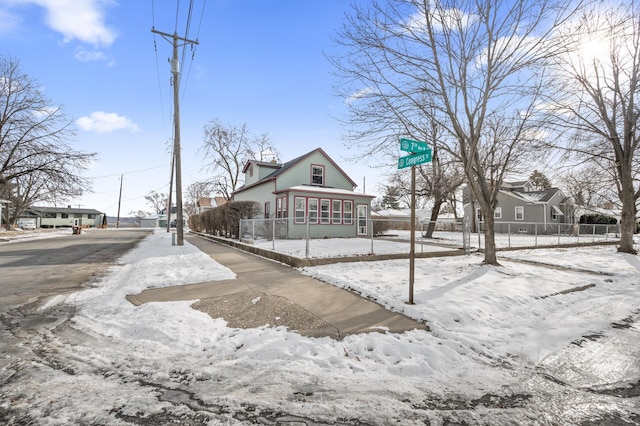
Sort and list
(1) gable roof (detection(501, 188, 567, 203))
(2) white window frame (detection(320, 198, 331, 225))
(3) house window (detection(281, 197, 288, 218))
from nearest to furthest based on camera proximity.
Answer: (3) house window (detection(281, 197, 288, 218)) < (2) white window frame (detection(320, 198, 331, 225)) < (1) gable roof (detection(501, 188, 567, 203))

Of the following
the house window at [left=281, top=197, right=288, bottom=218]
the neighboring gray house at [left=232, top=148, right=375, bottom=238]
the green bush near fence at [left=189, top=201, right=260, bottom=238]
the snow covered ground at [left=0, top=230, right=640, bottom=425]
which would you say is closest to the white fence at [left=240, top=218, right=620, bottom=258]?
the neighboring gray house at [left=232, top=148, right=375, bottom=238]

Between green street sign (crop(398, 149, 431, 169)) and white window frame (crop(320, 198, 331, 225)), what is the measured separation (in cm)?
1394

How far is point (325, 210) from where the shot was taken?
19.6 m

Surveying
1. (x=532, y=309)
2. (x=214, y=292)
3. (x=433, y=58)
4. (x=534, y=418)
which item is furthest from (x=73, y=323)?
(x=433, y=58)

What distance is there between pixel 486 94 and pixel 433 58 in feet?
5.83

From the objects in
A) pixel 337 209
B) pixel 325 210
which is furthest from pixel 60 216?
pixel 337 209

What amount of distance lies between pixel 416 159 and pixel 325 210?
47.9 ft

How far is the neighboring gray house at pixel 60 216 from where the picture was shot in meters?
64.9

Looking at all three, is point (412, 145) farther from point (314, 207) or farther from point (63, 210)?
point (63, 210)

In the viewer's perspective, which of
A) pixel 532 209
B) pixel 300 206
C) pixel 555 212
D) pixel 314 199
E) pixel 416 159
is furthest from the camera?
pixel 555 212

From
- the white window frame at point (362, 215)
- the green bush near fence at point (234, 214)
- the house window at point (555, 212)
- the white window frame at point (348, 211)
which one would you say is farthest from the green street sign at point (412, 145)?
the house window at point (555, 212)

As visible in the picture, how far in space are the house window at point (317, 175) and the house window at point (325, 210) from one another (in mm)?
3099

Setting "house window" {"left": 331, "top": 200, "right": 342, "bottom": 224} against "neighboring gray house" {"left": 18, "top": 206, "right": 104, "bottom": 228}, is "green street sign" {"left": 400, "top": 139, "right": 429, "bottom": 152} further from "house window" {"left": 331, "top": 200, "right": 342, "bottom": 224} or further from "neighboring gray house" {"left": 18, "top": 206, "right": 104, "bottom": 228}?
"neighboring gray house" {"left": 18, "top": 206, "right": 104, "bottom": 228}

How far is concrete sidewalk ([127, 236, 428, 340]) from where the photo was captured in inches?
169
